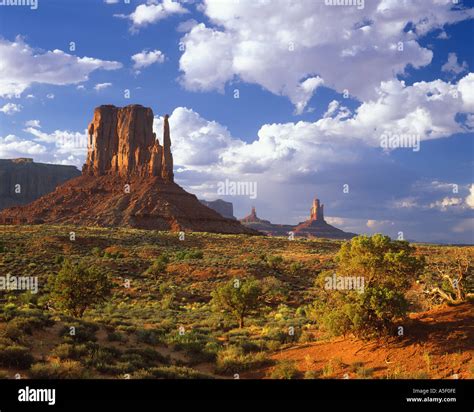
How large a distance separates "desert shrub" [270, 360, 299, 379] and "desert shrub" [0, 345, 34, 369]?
26.4ft

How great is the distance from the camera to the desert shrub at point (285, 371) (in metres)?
13.9

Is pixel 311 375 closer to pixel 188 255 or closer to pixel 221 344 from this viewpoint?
pixel 221 344

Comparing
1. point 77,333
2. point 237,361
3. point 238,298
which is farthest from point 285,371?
point 238,298

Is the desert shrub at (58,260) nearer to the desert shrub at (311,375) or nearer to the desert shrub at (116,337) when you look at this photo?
the desert shrub at (116,337)

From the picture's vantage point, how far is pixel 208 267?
156ft

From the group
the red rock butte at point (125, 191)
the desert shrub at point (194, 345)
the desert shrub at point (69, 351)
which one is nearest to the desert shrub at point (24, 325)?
the desert shrub at point (69, 351)

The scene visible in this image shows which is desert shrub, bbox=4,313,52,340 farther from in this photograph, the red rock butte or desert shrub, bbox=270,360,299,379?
the red rock butte

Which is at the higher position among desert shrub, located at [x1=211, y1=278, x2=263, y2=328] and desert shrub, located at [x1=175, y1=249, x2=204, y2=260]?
desert shrub, located at [x1=175, y1=249, x2=204, y2=260]

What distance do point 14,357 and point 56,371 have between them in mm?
1753

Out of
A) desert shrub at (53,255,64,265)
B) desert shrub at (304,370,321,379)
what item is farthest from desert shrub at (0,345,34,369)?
desert shrub at (53,255,64,265)

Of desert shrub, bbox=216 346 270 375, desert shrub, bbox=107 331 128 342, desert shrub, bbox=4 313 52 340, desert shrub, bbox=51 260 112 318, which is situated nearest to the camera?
desert shrub, bbox=4 313 52 340

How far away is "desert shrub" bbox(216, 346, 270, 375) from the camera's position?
612 inches
